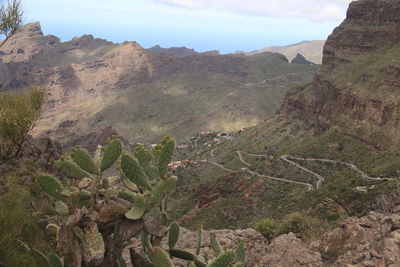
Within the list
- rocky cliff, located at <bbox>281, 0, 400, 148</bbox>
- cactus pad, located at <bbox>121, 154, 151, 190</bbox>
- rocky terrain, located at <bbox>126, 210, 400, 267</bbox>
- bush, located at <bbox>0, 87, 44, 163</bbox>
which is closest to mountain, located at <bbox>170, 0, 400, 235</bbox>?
rocky cliff, located at <bbox>281, 0, 400, 148</bbox>

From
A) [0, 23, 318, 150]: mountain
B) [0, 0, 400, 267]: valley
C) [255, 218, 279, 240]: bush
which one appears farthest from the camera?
[0, 23, 318, 150]: mountain

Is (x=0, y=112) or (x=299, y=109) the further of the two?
(x=299, y=109)

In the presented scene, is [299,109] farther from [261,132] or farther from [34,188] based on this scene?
[34,188]

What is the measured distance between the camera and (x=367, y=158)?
45.9 m

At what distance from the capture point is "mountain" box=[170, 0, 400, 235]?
116ft

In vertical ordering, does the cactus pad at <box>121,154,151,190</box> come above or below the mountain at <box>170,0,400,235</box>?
above

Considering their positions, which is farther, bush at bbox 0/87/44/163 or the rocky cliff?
the rocky cliff

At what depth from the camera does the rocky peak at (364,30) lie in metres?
71.8

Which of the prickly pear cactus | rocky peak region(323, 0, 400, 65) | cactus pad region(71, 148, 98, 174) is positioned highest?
rocky peak region(323, 0, 400, 65)

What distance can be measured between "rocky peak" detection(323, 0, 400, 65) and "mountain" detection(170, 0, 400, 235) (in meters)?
0.22

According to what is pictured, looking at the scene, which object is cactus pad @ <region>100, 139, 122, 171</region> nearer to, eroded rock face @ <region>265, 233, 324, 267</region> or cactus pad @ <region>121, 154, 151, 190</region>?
cactus pad @ <region>121, 154, 151, 190</region>

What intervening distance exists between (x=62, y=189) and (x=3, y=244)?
8.51ft

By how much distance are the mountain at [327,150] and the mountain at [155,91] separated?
47672mm

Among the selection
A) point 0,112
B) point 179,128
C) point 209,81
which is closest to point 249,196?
point 0,112
